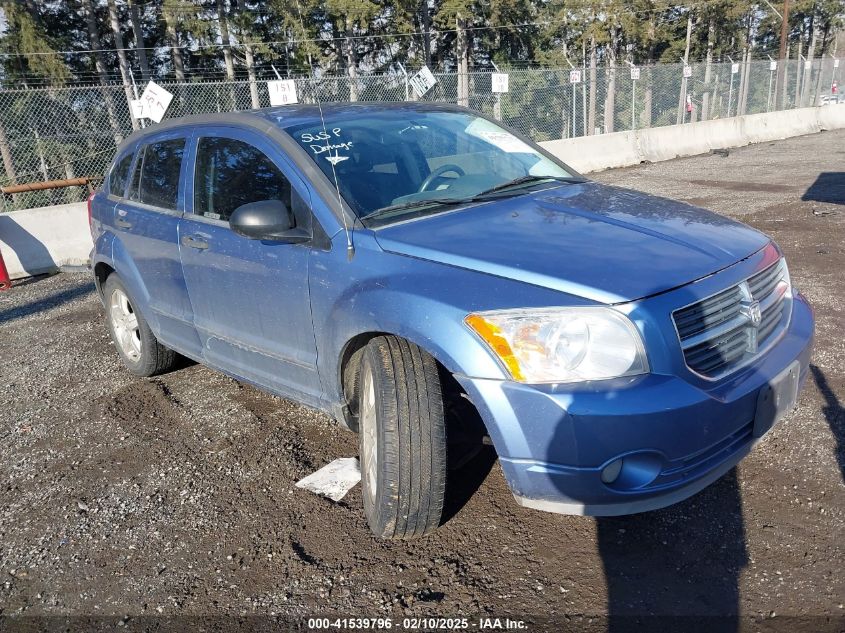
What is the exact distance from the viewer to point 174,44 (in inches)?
1329

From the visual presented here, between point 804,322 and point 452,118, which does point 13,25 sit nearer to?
point 452,118

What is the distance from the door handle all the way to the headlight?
6.84 feet

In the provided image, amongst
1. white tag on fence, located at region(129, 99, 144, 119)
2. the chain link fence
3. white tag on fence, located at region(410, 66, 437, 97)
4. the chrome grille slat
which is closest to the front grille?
the chrome grille slat

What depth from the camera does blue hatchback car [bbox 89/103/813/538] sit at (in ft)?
7.89

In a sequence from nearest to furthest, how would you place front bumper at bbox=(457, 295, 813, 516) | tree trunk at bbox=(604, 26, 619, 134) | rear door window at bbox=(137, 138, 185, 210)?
front bumper at bbox=(457, 295, 813, 516) < rear door window at bbox=(137, 138, 185, 210) < tree trunk at bbox=(604, 26, 619, 134)

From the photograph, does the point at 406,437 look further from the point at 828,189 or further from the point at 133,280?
the point at 828,189

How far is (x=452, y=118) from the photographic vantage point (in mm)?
4129

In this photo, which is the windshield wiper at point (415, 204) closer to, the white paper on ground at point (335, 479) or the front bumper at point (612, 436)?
the front bumper at point (612, 436)

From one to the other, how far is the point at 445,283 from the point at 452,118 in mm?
1831

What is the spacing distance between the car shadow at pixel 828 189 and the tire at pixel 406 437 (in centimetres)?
1016

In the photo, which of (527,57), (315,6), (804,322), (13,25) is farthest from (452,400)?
(527,57)

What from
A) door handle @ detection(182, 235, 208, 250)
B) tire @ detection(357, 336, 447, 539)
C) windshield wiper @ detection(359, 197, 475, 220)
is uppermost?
windshield wiper @ detection(359, 197, 475, 220)

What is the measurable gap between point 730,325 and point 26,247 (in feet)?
30.6

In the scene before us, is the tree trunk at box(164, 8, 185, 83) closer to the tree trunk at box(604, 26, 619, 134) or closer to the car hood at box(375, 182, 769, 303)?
the tree trunk at box(604, 26, 619, 134)
